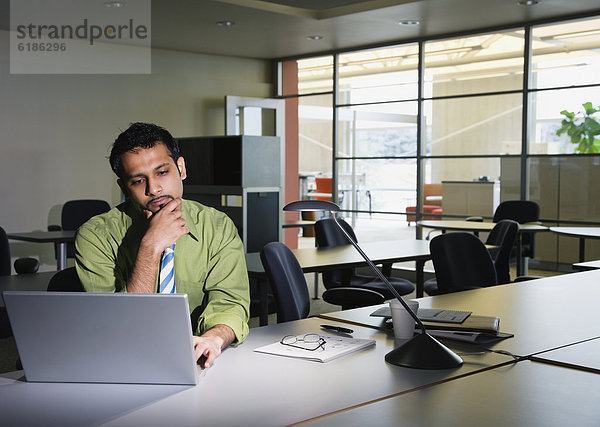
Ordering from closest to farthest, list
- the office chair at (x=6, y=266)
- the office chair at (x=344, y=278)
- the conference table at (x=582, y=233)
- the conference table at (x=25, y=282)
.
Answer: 1. the conference table at (x=25, y=282)
2. the office chair at (x=6, y=266)
3. the office chair at (x=344, y=278)
4. the conference table at (x=582, y=233)

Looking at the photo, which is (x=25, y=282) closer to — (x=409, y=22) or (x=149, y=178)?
(x=149, y=178)


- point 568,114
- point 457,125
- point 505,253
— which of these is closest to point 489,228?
point 505,253

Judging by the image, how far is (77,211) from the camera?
7.32 m

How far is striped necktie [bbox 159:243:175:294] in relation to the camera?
6.92ft

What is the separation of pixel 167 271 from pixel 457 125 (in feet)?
21.7

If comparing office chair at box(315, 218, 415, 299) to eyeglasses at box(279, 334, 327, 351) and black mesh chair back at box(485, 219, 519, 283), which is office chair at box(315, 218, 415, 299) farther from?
eyeglasses at box(279, 334, 327, 351)

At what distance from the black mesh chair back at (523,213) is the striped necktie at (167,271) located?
5.76 meters

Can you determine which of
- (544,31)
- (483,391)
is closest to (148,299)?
(483,391)

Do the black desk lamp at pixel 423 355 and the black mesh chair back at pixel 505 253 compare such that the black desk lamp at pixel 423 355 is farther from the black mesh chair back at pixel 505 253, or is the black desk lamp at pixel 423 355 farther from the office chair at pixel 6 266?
the black mesh chair back at pixel 505 253

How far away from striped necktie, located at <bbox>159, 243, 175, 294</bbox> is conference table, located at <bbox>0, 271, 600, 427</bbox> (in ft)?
0.86

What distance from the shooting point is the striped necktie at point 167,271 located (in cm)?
211

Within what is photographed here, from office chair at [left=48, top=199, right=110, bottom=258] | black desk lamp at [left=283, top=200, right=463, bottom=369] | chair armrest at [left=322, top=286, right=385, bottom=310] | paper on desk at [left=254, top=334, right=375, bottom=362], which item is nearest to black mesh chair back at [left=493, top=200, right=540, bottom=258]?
chair armrest at [left=322, top=286, right=385, bottom=310]

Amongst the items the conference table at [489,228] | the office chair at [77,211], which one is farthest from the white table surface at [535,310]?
the office chair at [77,211]

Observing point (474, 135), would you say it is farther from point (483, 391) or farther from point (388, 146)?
point (483, 391)
